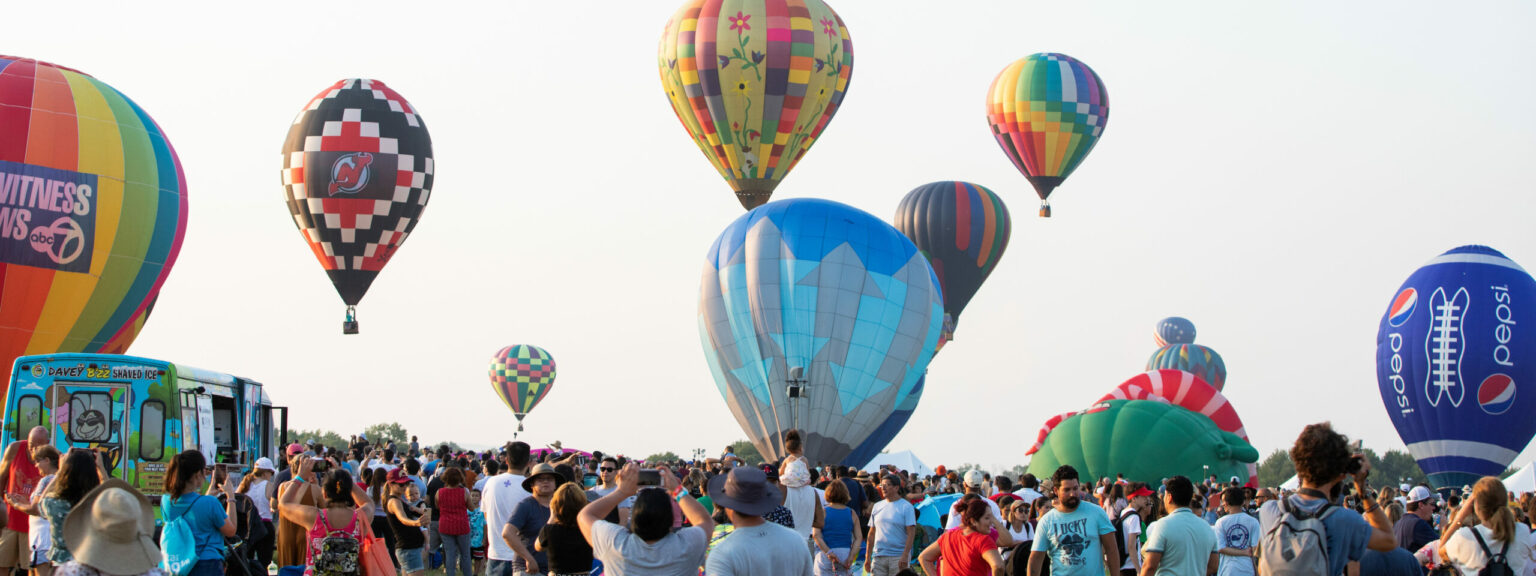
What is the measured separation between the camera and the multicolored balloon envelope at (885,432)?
3024cm

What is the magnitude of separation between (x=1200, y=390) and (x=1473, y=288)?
5.26m

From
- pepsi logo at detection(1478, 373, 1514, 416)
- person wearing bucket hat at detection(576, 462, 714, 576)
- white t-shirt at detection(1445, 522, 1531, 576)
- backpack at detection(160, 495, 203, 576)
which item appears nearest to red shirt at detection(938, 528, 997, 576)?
white t-shirt at detection(1445, 522, 1531, 576)

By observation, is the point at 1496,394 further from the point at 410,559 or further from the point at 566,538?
the point at 566,538

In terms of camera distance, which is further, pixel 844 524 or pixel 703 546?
pixel 844 524

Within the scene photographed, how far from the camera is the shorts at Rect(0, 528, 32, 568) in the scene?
8.81m

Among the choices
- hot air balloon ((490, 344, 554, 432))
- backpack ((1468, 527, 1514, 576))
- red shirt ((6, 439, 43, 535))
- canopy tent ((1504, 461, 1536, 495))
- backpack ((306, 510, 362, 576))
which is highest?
hot air balloon ((490, 344, 554, 432))

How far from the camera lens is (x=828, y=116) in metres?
32.8

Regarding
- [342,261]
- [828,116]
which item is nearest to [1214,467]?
[828,116]

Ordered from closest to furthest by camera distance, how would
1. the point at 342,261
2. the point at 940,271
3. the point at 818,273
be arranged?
1. the point at 818,273
2. the point at 342,261
3. the point at 940,271

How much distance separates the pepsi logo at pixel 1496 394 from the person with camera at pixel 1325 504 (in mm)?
26329

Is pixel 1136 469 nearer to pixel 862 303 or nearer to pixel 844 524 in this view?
pixel 862 303

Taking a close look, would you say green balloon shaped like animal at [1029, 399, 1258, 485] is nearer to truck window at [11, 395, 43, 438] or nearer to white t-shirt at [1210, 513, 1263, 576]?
truck window at [11, 395, 43, 438]

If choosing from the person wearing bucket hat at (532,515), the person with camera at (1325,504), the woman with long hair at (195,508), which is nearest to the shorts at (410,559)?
the person wearing bucket hat at (532,515)

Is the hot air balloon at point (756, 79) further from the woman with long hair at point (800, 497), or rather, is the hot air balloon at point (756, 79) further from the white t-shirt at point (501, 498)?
the white t-shirt at point (501, 498)
